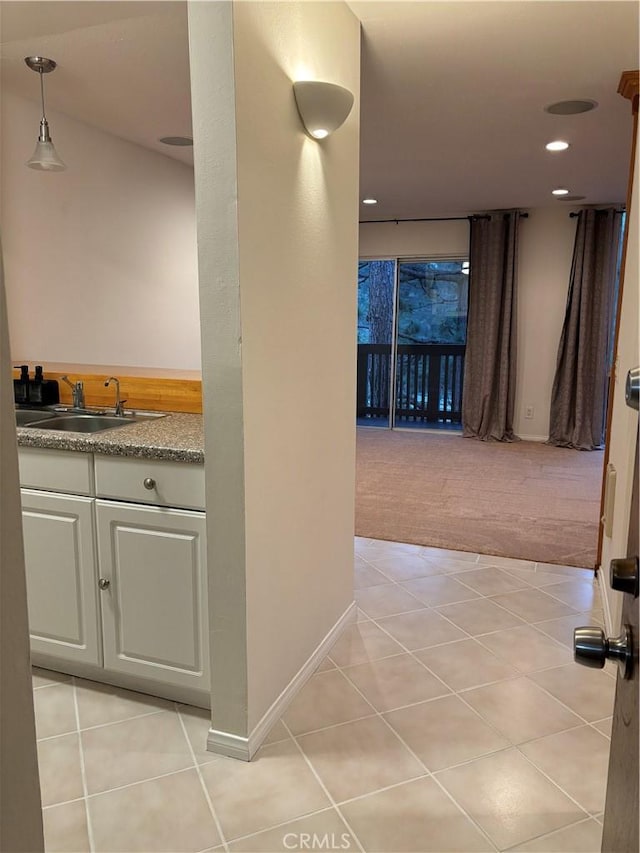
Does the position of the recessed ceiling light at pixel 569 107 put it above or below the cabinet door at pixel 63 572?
above

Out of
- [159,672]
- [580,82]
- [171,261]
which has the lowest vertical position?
[159,672]

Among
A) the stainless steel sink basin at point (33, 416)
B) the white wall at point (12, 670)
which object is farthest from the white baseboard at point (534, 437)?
the white wall at point (12, 670)

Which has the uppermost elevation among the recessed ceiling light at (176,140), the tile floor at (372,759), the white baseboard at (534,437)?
the recessed ceiling light at (176,140)

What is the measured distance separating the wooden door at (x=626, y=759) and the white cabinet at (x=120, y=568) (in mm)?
1335

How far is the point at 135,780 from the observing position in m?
1.81

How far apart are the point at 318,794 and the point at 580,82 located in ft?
10.2

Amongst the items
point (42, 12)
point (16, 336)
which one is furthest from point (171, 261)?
point (42, 12)

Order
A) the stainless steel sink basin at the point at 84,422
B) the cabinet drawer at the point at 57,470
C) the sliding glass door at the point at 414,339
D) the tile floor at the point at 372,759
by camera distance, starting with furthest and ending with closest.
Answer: the sliding glass door at the point at 414,339
the stainless steel sink basin at the point at 84,422
the cabinet drawer at the point at 57,470
the tile floor at the point at 372,759

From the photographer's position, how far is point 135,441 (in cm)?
206

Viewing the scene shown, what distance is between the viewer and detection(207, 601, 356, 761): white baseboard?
1919 mm

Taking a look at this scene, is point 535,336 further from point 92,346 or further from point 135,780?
point 135,780

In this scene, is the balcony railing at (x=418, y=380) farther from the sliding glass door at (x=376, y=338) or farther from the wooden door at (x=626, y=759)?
the wooden door at (x=626, y=759)

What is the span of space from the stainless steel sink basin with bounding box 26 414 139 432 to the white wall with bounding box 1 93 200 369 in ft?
3.53

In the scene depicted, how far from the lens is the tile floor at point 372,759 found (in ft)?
5.42
